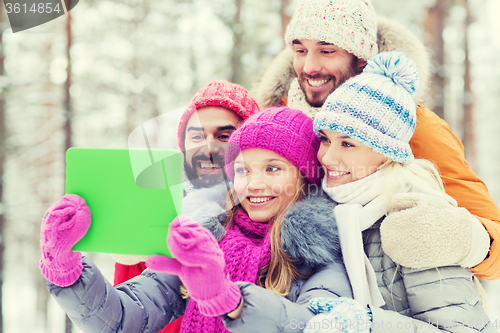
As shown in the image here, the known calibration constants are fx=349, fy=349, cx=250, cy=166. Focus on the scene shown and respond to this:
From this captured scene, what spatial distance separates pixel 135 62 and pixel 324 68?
6.43 meters

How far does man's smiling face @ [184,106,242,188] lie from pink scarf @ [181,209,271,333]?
1.06 feet

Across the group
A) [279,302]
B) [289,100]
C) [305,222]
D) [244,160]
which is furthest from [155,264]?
[289,100]

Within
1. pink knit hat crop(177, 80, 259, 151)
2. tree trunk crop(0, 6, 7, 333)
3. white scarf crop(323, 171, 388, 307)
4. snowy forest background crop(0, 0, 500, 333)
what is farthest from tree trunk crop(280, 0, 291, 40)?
white scarf crop(323, 171, 388, 307)

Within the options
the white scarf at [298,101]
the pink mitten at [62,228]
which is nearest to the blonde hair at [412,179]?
the white scarf at [298,101]

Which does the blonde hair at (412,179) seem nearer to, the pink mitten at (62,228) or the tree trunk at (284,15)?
the pink mitten at (62,228)

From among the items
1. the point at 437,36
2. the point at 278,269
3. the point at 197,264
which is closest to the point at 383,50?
the point at 278,269

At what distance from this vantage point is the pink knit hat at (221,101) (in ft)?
7.64

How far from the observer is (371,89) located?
1.80 meters

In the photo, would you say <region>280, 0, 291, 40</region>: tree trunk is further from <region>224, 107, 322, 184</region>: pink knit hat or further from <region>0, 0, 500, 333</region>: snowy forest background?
<region>224, 107, 322, 184</region>: pink knit hat

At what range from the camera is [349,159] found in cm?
181

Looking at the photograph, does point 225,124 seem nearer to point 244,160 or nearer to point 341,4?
point 244,160

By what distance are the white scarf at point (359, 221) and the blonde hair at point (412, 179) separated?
0.05 m

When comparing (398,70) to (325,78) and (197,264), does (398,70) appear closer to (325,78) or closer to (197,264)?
(325,78)

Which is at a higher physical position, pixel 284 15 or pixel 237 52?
pixel 284 15
